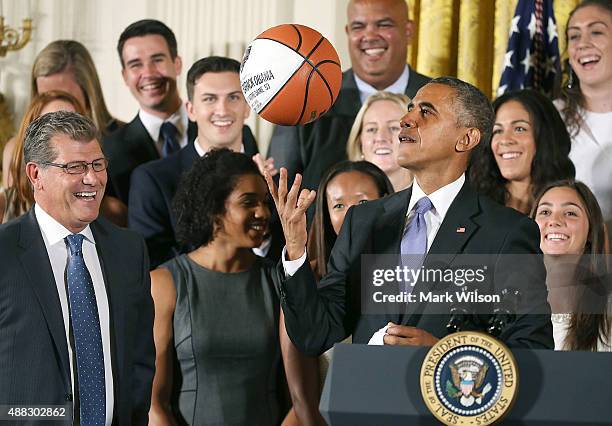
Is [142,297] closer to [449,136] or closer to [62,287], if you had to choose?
[62,287]

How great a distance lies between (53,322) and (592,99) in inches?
99.6

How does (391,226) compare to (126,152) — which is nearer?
(391,226)

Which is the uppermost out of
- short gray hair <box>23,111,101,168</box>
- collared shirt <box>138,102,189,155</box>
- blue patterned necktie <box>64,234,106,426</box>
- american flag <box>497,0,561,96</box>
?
american flag <box>497,0,561,96</box>

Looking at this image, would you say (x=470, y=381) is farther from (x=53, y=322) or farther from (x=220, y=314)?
(x=220, y=314)

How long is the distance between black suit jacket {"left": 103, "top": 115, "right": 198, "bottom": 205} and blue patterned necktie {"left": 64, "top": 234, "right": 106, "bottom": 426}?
1508 millimetres

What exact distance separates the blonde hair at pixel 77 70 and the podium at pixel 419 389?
2981 mm

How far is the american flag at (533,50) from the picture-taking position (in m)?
4.86

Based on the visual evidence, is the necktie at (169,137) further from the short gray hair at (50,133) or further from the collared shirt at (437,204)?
the collared shirt at (437,204)

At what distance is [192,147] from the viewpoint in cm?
430

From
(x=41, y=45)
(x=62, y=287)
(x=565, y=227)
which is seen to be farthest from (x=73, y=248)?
(x=41, y=45)

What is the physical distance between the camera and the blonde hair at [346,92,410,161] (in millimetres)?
4324

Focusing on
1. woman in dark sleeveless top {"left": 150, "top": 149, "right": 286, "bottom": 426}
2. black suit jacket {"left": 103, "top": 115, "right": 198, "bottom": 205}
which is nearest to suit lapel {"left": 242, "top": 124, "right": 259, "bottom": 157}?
black suit jacket {"left": 103, "top": 115, "right": 198, "bottom": 205}

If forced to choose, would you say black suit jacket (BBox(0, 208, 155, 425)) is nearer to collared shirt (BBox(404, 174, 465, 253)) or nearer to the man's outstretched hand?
the man's outstretched hand

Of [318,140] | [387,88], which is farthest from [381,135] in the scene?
[387,88]
